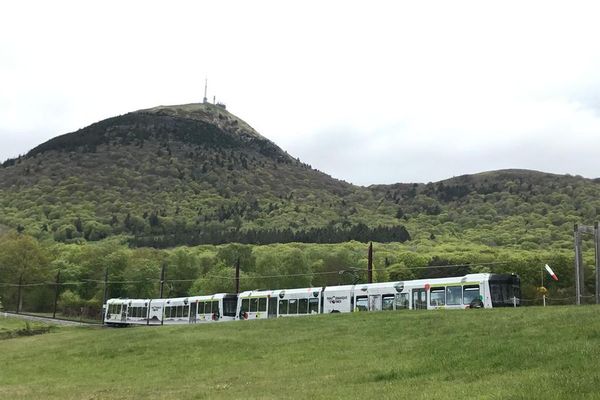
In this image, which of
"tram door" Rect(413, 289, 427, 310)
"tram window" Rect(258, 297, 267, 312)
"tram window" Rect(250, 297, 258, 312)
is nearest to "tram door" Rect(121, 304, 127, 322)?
"tram window" Rect(250, 297, 258, 312)

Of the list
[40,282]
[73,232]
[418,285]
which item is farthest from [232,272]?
[73,232]

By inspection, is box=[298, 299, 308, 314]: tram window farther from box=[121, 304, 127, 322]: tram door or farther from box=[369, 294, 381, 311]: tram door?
box=[121, 304, 127, 322]: tram door

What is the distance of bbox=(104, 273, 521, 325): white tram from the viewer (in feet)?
138

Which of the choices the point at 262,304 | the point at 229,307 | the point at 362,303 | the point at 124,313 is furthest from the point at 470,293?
the point at 124,313

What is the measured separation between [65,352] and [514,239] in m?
164

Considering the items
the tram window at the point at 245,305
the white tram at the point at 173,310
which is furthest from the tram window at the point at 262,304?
the white tram at the point at 173,310

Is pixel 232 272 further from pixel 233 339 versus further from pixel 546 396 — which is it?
pixel 546 396

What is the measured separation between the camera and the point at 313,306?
51.2 meters

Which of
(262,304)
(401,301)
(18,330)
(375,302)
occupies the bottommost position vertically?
(18,330)

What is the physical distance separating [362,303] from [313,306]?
4.71 metres

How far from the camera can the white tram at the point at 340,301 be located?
41938 mm

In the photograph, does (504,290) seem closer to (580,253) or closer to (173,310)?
(580,253)

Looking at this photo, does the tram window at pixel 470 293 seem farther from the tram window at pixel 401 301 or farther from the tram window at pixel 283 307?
the tram window at pixel 283 307

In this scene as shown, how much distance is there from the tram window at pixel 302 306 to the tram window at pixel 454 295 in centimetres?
1338
